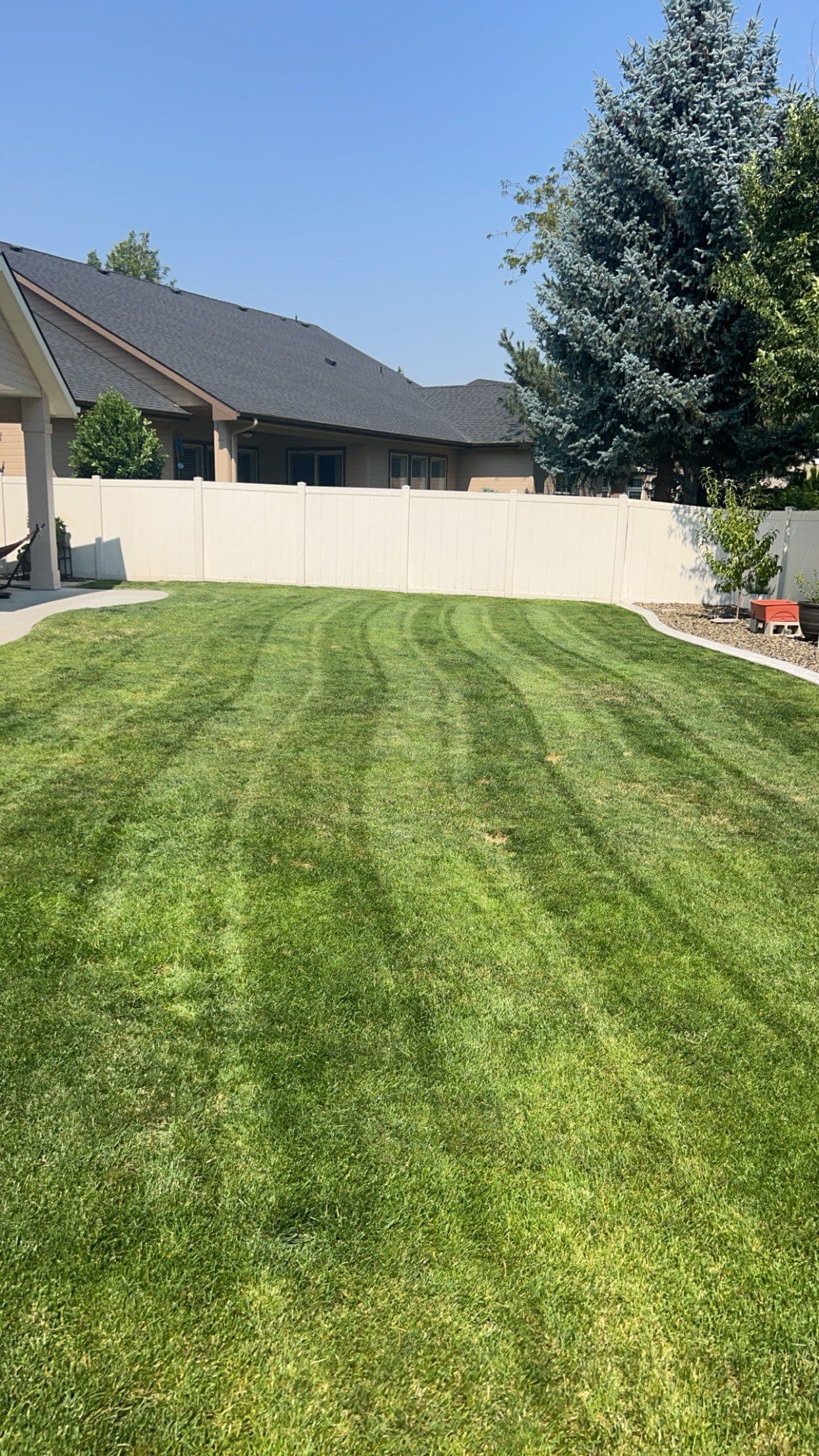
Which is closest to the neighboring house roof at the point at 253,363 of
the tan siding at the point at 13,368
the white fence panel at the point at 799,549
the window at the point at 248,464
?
the window at the point at 248,464

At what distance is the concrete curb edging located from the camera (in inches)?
367

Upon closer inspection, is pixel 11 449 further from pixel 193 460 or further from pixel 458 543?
pixel 458 543

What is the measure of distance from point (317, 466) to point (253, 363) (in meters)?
3.05

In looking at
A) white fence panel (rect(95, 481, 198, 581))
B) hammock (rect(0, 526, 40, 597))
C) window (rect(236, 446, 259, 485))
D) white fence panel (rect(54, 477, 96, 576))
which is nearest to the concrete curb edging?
white fence panel (rect(95, 481, 198, 581))

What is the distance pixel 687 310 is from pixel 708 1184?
15.6 metres

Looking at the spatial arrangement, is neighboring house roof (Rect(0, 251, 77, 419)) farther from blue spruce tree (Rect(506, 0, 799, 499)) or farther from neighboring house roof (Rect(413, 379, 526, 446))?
neighboring house roof (Rect(413, 379, 526, 446))

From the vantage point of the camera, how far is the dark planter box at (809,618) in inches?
446

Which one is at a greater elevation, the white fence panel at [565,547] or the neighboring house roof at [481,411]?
the neighboring house roof at [481,411]

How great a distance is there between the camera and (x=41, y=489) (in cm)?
1299

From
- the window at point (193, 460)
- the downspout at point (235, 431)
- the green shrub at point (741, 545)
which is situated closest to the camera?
the green shrub at point (741, 545)

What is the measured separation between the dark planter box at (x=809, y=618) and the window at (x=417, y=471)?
14.8m

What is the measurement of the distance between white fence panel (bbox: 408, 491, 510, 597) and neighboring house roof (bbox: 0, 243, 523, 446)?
5.67 meters

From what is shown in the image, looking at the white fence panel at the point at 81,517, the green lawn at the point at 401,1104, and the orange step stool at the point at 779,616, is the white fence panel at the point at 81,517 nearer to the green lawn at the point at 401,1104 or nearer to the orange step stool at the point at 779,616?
Result: the orange step stool at the point at 779,616

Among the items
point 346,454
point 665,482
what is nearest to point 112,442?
point 346,454
